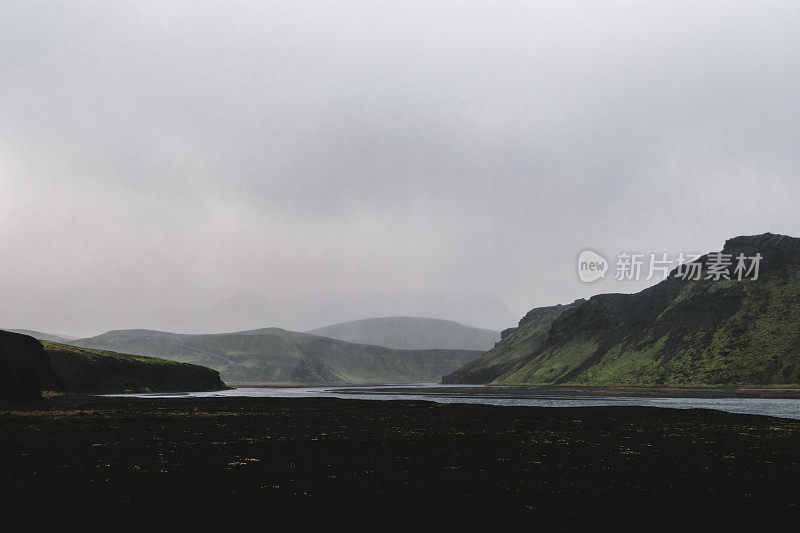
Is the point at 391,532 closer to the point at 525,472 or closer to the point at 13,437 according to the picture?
the point at 525,472

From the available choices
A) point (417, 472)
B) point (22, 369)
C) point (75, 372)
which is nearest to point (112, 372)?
point (75, 372)

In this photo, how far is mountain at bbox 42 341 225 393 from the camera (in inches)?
5359

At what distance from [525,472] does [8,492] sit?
72.3 feet

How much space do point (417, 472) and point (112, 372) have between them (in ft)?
483

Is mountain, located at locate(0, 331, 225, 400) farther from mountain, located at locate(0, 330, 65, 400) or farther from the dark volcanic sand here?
the dark volcanic sand

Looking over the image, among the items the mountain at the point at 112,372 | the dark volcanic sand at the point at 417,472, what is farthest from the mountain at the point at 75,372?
the dark volcanic sand at the point at 417,472

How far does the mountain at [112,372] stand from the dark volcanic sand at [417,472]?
328ft

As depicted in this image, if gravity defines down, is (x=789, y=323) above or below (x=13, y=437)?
above

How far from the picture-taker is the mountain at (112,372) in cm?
13612

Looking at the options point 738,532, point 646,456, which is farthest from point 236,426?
point 738,532

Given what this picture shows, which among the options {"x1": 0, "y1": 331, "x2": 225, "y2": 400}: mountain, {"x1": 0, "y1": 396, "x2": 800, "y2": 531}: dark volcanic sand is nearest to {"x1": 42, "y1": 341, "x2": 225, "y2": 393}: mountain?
{"x1": 0, "y1": 331, "x2": 225, "y2": 400}: mountain

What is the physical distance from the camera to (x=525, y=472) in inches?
1072

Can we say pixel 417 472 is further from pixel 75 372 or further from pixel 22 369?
pixel 75 372

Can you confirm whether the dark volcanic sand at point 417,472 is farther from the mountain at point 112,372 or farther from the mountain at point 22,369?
the mountain at point 112,372
